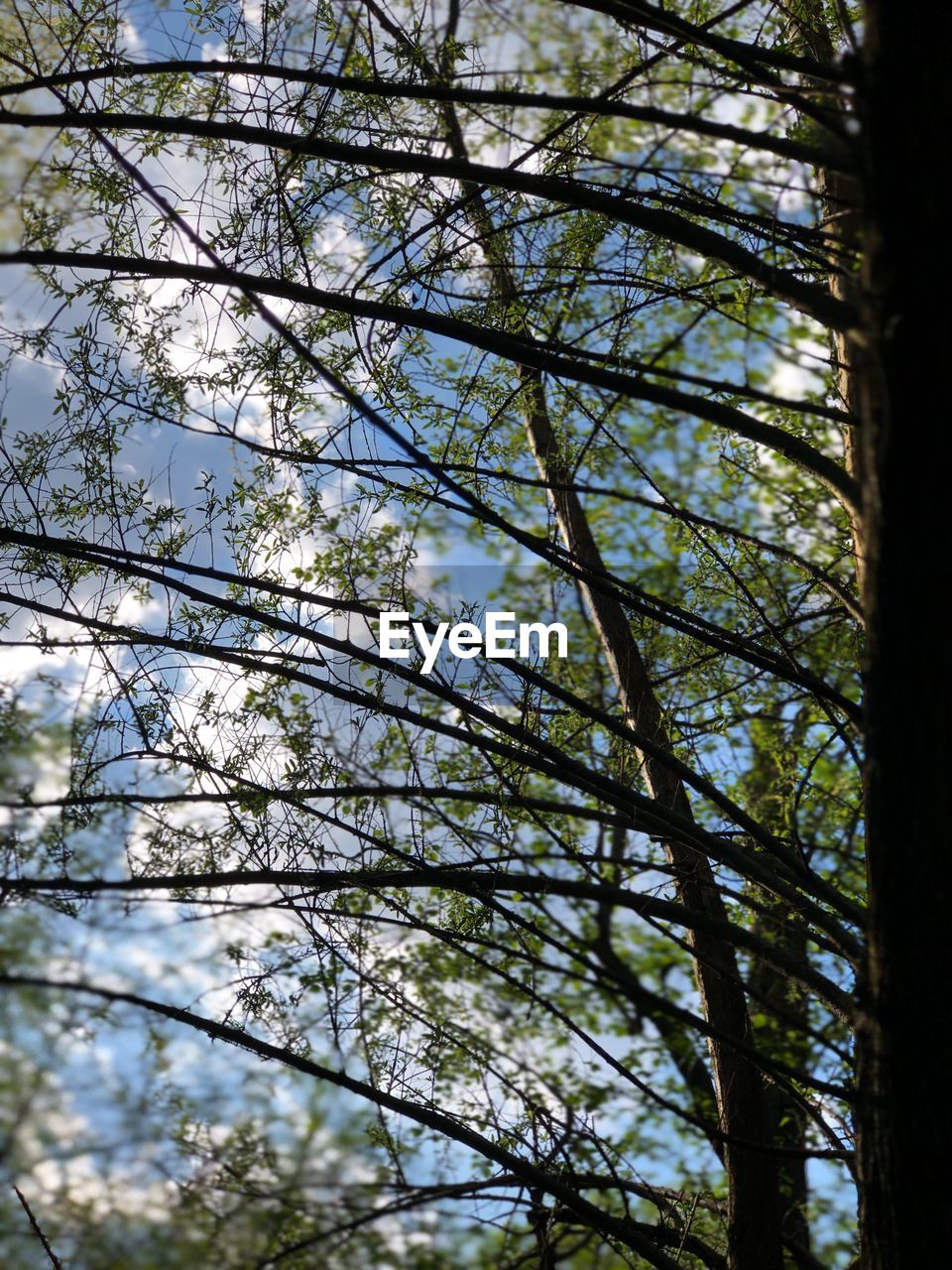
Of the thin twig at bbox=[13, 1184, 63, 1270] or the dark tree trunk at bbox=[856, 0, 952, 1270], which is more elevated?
the dark tree trunk at bbox=[856, 0, 952, 1270]

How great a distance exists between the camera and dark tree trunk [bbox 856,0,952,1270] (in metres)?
2.26

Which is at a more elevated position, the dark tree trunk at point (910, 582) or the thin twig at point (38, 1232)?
the dark tree trunk at point (910, 582)

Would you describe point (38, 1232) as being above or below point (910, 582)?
below

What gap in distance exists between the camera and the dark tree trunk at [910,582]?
2.26 metres

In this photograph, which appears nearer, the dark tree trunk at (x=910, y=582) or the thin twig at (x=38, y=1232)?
the dark tree trunk at (x=910, y=582)

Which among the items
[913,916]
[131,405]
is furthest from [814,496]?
[913,916]

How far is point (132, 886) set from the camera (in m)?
2.97

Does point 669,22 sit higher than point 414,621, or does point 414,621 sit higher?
point 669,22

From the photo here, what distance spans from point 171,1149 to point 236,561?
2132 mm

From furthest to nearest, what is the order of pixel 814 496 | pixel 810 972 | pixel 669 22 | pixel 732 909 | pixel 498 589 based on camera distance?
pixel 498 589 < pixel 814 496 < pixel 732 909 < pixel 810 972 < pixel 669 22

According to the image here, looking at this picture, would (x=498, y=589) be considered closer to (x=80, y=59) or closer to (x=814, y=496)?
(x=814, y=496)

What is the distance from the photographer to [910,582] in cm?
230

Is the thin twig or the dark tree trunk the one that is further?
the thin twig

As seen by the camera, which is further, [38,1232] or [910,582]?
[38,1232]
